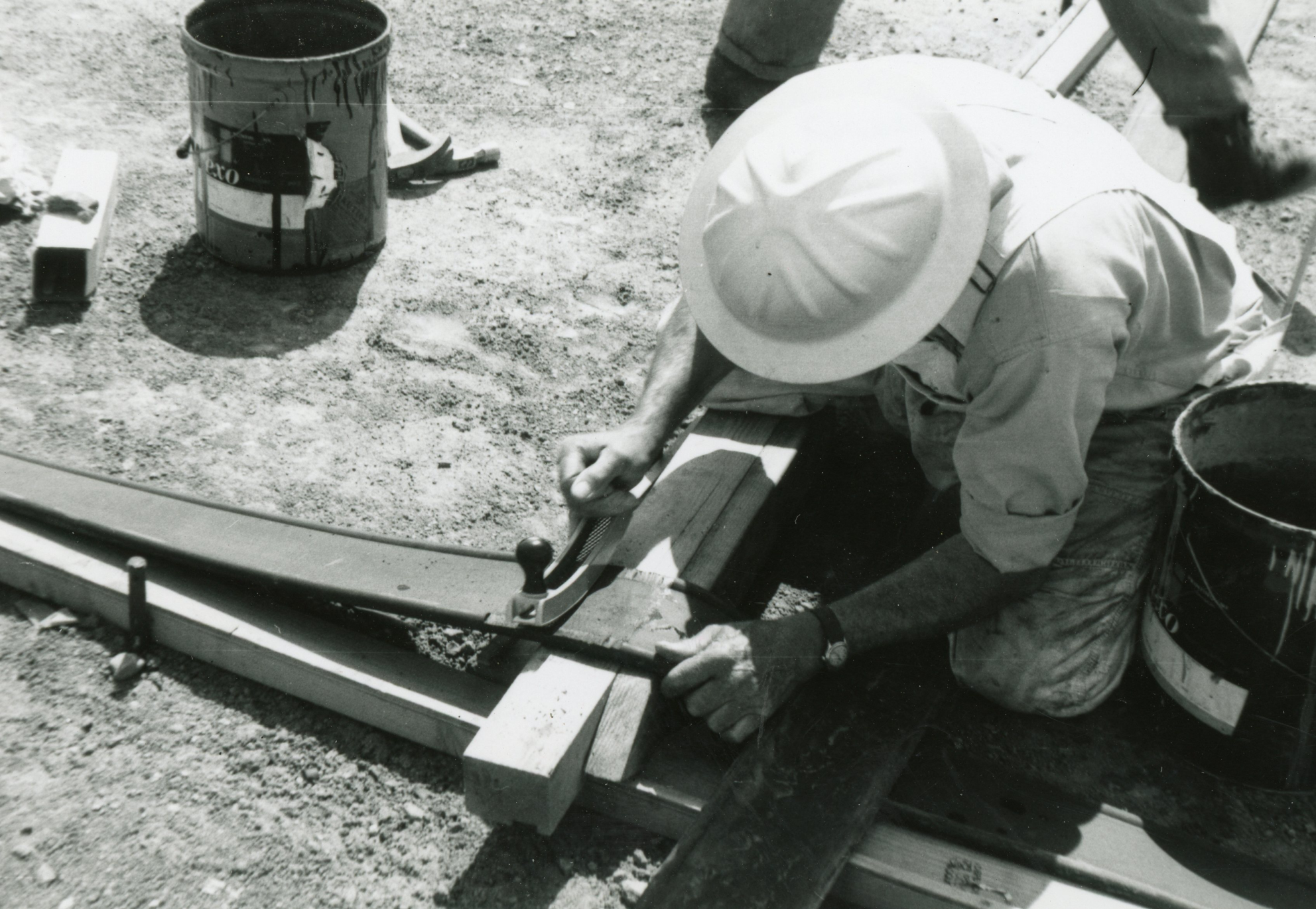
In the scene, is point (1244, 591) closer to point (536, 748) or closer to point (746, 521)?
point (746, 521)

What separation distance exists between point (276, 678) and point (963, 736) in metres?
1.42

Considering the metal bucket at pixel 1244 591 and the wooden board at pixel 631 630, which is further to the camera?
the metal bucket at pixel 1244 591

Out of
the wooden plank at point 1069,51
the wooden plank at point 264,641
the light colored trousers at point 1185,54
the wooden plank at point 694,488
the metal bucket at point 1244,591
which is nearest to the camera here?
the metal bucket at point 1244,591

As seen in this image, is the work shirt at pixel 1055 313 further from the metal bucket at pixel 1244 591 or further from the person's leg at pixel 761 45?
the person's leg at pixel 761 45

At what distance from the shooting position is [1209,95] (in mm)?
3770

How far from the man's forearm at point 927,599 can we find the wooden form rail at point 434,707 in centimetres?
35

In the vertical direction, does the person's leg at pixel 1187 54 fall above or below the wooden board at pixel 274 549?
above

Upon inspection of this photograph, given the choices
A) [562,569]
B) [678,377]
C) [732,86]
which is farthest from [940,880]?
[732,86]

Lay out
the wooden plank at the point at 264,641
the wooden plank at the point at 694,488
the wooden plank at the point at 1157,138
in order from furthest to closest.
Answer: the wooden plank at the point at 1157,138, the wooden plank at the point at 694,488, the wooden plank at the point at 264,641

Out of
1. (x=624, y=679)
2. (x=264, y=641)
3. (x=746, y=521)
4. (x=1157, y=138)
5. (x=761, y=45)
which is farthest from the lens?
(x=761, y=45)

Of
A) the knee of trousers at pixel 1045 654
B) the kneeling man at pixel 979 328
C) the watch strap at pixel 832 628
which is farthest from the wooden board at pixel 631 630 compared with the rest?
the knee of trousers at pixel 1045 654

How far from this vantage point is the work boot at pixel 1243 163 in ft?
12.4

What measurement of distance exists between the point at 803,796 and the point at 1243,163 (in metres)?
2.75

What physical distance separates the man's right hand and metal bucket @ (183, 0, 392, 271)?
64.7 inches
